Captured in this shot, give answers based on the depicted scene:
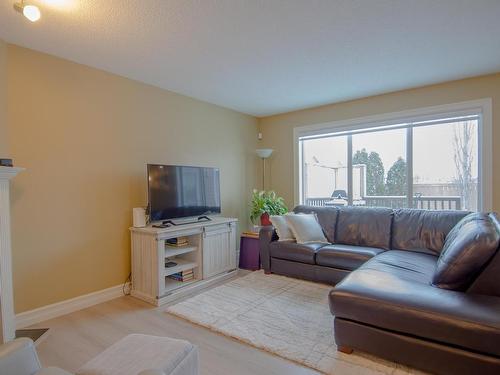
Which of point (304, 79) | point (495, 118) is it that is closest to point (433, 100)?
point (495, 118)

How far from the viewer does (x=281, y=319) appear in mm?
2443

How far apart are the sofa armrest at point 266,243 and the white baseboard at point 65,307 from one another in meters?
1.73

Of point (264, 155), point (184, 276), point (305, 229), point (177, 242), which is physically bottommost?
point (184, 276)

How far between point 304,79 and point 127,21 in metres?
1.98

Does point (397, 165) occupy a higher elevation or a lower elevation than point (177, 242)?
higher

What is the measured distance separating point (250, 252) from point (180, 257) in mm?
1014

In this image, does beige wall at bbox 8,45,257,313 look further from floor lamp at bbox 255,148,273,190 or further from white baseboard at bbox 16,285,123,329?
floor lamp at bbox 255,148,273,190

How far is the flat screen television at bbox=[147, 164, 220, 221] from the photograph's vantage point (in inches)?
121

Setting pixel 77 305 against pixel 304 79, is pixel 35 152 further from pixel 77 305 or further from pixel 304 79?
pixel 304 79

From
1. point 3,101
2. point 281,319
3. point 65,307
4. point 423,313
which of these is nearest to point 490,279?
point 423,313

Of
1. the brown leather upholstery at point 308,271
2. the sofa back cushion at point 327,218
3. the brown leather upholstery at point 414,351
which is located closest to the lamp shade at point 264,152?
the sofa back cushion at point 327,218

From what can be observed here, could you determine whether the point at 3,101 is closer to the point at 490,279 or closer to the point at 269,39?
the point at 269,39

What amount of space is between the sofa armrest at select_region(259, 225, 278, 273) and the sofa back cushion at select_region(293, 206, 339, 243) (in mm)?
635

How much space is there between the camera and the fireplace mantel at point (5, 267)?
6.72 ft
